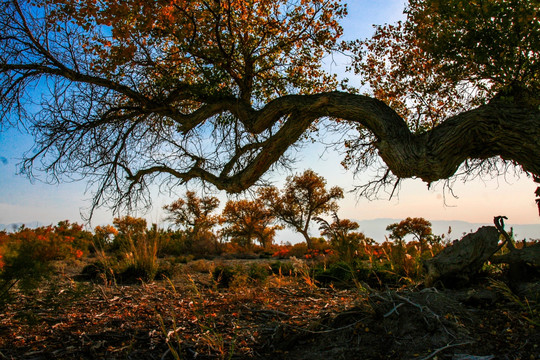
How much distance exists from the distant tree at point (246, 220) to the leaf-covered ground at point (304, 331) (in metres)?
20.1

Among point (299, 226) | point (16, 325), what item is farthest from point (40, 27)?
point (299, 226)

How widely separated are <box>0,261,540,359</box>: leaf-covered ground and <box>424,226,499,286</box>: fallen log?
0.28m

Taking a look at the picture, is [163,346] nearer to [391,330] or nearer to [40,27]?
[391,330]

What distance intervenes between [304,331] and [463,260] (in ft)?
7.57

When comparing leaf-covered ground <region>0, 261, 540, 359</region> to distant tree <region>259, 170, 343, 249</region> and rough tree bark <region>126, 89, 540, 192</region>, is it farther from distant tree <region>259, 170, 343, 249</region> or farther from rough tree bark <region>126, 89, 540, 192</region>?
distant tree <region>259, 170, 343, 249</region>

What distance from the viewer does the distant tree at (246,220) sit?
24641 millimetres

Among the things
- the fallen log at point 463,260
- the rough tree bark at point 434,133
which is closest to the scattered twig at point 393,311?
the fallen log at point 463,260

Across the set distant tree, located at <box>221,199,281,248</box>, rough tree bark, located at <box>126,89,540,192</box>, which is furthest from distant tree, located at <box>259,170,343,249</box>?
rough tree bark, located at <box>126,89,540,192</box>

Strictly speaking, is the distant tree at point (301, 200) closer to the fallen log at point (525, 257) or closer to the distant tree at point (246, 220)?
the distant tree at point (246, 220)

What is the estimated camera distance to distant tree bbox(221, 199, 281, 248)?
2464 cm

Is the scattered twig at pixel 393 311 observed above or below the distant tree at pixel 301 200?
below

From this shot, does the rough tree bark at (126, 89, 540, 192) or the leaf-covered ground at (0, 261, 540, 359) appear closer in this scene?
the leaf-covered ground at (0, 261, 540, 359)

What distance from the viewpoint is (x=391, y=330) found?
117 inches

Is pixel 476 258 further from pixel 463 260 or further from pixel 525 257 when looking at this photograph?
pixel 525 257
